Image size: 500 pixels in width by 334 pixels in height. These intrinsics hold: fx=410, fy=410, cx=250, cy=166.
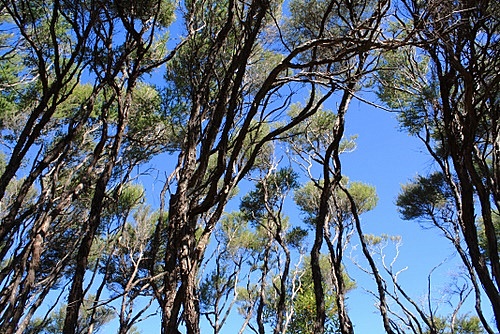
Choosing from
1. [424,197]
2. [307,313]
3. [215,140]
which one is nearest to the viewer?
[215,140]

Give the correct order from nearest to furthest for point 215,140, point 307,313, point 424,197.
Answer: point 215,140
point 424,197
point 307,313

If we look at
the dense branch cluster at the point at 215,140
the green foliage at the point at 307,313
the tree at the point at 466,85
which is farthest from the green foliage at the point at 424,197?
the tree at the point at 466,85

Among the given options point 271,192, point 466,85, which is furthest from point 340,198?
point 466,85

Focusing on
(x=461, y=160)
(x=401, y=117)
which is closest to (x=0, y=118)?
(x=401, y=117)

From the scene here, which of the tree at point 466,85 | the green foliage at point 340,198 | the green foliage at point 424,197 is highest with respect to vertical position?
the green foliage at point 340,198

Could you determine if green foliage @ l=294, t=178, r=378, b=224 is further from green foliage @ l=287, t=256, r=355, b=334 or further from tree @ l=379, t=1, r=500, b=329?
tree @ l=379, t=1, r=500, b=329

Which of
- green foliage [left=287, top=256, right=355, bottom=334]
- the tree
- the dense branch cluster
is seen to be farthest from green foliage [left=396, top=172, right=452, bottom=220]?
the tree

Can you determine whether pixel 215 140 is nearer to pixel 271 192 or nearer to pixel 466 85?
pixel 466 85

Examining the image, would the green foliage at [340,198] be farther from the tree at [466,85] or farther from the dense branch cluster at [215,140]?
the tree at [466,85]

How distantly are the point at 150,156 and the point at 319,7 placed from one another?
3.16 metres

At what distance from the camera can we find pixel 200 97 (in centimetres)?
291

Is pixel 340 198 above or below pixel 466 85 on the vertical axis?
above

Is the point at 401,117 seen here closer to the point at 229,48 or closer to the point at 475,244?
the point at 229,48

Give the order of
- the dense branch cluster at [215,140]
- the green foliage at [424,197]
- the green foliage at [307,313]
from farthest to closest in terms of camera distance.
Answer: the green foliage at [307,313] < the green foliage at [424,197] < the dense branch cluster at [215,140]
